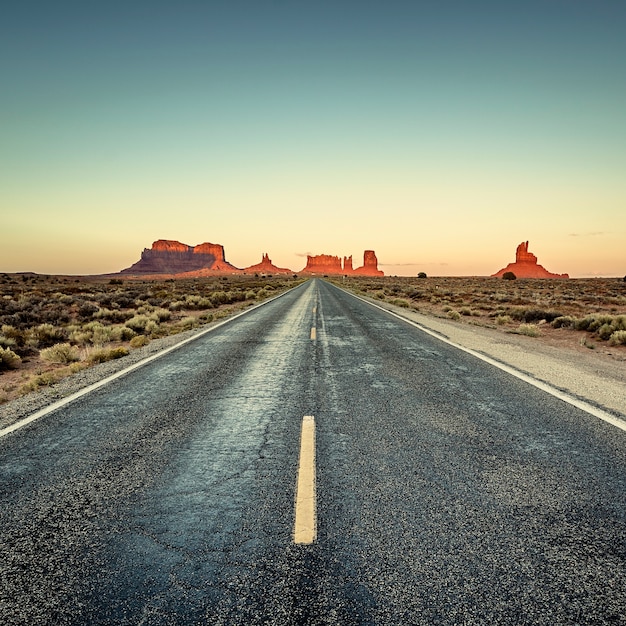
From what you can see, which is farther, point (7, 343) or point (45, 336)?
Result: point (45, 336)

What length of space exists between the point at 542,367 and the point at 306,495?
669 centimetres

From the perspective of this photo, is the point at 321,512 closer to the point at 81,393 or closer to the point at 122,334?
the point at 81,393

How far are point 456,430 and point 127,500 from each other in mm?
3405

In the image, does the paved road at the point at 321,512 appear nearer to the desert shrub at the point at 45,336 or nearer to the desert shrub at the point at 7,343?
the desert shrub at the point at 7,343

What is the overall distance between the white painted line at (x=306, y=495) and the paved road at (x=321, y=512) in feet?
0.19

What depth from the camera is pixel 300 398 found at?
226 inches

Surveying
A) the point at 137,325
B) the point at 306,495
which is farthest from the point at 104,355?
the point at 306,495

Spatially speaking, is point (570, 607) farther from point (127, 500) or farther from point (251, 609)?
point (127, 500)

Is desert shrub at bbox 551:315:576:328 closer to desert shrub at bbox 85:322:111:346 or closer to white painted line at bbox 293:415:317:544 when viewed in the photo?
white painted line at bbox 293:415:317:544

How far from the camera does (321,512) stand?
9.48ft

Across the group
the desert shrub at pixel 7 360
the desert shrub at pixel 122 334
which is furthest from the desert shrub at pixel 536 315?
the desert shrub at pixel 7 360

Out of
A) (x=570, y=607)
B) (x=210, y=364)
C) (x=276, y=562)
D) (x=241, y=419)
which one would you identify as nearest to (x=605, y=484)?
(x=570, y=607)

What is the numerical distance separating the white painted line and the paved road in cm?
6

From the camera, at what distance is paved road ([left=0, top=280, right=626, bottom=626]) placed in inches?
83.5
